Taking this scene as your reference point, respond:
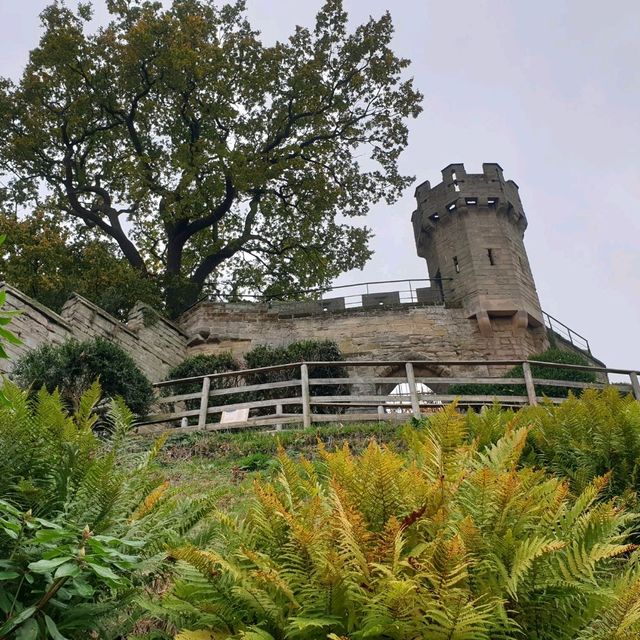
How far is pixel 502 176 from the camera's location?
2312cm

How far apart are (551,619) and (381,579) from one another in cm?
57

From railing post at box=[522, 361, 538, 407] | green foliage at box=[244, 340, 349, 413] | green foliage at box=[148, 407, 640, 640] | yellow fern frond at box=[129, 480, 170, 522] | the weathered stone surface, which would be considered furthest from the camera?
the weathered stone surface

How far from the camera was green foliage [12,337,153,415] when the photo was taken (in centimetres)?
1057

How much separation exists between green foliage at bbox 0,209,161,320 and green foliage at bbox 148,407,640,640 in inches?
624

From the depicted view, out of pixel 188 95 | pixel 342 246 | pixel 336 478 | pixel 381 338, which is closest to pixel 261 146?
pixel 188 95

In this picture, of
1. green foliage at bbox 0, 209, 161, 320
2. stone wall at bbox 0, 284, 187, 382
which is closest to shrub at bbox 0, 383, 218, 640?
stone wall at bbox 0, 284, 187, 382

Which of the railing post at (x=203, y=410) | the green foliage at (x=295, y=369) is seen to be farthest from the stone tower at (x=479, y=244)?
the railing post at (x=203, y=410)

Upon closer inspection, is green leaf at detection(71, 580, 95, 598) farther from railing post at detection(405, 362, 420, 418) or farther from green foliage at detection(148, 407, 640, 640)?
railing post at detection(405, 362, 420, 418)

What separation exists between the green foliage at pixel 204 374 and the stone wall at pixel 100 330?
864 millimetres

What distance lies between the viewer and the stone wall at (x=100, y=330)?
12141 mm

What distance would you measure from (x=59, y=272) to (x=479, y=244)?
13.1m

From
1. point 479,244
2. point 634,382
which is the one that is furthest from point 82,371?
point 479,244

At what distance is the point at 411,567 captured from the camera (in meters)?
1.82

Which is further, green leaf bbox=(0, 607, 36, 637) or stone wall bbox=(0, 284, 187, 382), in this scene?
stone wall bbox=(0, 284, 187, 382)
